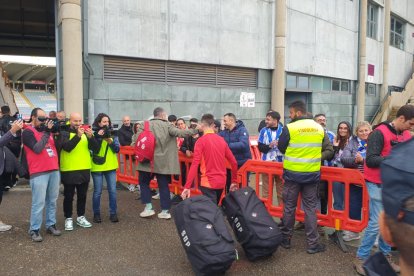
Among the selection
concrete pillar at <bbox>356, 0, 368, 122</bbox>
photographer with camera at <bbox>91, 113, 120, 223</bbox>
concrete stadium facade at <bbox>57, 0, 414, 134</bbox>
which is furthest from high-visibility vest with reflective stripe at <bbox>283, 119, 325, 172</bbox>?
concrete pillar at <bbox>356, 0, 368, 122</bbox>

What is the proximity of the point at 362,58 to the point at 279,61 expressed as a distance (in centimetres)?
704

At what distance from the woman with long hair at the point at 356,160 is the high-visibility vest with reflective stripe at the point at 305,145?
2.45ft

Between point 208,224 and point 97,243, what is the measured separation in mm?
1926

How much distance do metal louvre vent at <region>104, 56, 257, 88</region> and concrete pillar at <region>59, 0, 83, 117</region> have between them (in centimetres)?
104

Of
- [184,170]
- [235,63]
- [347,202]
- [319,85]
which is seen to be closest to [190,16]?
[235,63]

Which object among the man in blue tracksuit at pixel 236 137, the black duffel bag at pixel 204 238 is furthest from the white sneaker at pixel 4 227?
the man in blue tracksuit at pixel 236 137

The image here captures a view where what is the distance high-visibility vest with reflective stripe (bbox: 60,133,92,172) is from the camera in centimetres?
570

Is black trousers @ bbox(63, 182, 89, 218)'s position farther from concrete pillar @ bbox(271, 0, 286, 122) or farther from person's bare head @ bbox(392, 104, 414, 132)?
concrete pillar @ bbox(271, 0, 286, 122)

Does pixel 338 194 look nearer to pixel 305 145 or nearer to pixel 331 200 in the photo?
pixel 331 200

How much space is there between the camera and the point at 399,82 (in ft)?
78.2

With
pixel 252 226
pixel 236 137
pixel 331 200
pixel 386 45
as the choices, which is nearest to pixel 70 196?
pixel 236 137

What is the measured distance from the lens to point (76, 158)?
574cm

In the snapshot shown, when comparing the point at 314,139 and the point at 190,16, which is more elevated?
the point at 190,16

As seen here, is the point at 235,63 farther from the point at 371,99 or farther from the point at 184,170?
the point at 371,99
